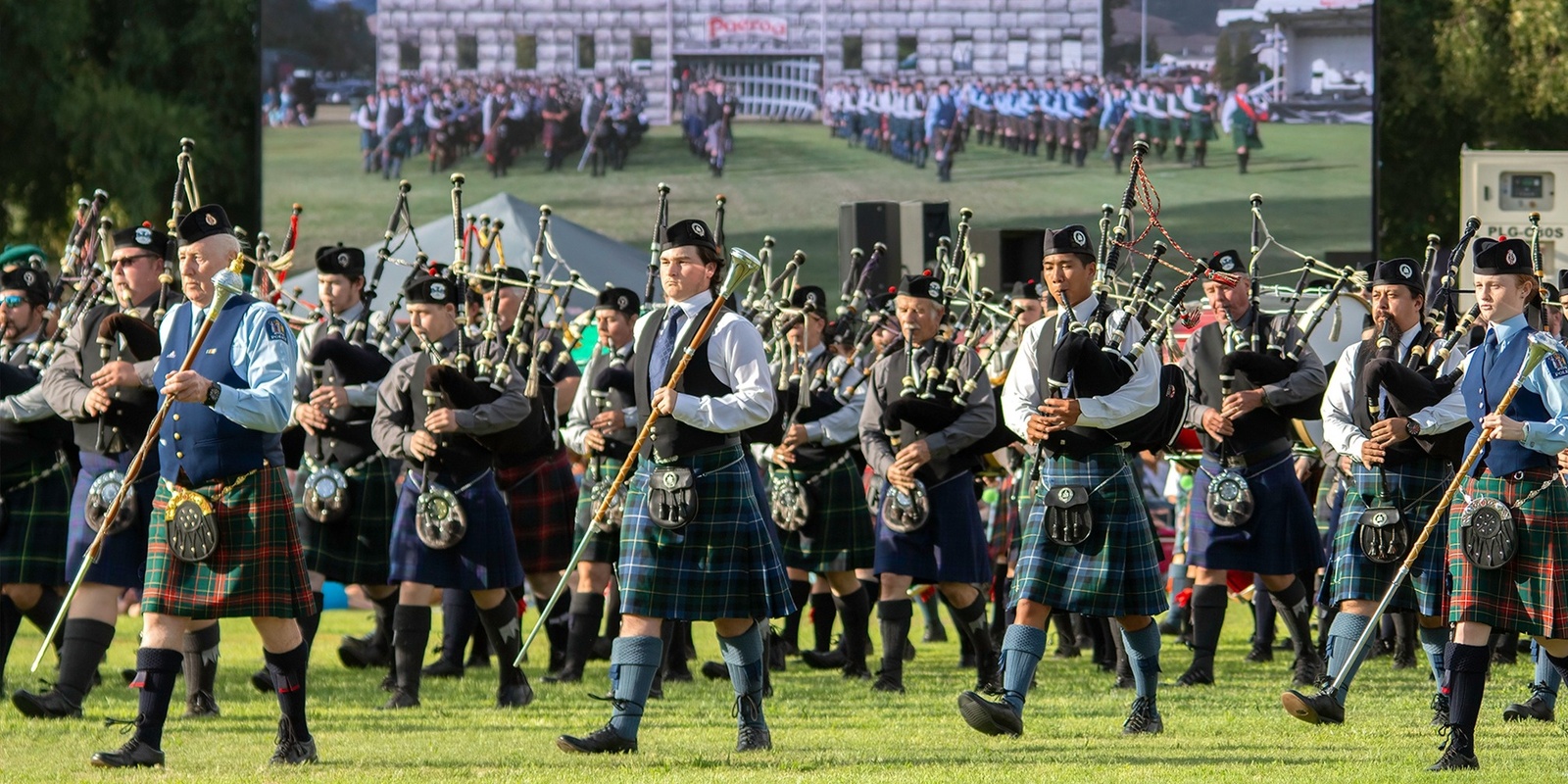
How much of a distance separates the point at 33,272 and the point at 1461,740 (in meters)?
4.96

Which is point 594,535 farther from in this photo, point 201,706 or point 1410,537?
point 1410,537

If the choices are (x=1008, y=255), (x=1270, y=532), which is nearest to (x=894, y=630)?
(x=1270, y=532)

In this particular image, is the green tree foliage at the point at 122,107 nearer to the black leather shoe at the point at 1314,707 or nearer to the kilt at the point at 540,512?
the kilt at the point at 540,512

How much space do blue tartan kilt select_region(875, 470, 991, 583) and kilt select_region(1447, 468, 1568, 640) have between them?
2.15m

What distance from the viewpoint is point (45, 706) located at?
6.19 m

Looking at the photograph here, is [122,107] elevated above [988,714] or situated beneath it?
elevated above

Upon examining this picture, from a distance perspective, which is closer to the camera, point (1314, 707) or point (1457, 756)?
point (1457, 756)

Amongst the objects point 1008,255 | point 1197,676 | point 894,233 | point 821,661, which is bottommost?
point 821,661

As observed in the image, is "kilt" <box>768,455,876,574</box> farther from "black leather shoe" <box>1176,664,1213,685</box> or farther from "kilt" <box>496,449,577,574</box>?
"black leather shoe" <box>1176,664,1213,685</box>

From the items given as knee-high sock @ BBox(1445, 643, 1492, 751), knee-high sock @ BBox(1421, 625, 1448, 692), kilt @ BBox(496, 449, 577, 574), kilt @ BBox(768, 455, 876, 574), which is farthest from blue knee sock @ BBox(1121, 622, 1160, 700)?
kilt @ BBox(496, 449, 577, 574)

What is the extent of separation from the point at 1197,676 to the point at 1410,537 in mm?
1309

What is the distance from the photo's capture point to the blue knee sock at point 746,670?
5.45 meters

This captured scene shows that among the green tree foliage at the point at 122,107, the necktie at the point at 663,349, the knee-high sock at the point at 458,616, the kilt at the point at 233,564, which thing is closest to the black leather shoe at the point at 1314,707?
the necktie at the point at 663,349

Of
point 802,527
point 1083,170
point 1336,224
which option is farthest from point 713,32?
point 802,527
